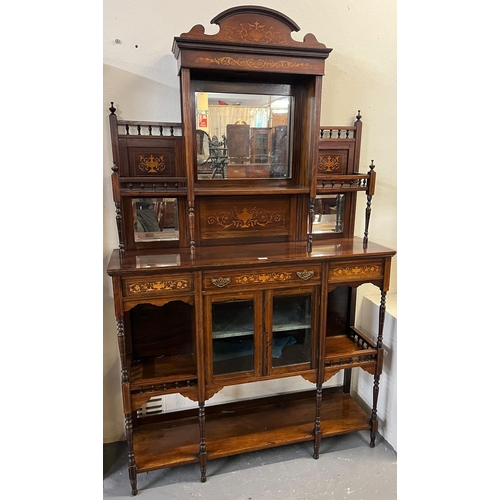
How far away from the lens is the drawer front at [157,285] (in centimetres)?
163

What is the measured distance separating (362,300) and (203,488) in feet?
4.47

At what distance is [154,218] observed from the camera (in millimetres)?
1912

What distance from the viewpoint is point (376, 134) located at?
2188mm

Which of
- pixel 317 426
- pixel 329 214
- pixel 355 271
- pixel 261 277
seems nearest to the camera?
pixel 261 277

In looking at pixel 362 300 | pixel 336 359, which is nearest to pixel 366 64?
pixel 362 300

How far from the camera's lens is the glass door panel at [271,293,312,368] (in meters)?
1.90

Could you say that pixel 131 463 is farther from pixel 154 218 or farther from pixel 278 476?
pixel 154 218

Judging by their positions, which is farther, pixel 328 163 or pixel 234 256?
pixel 328 163

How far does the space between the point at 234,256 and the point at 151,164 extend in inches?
24.3

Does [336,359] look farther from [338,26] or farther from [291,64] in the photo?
[338,26]

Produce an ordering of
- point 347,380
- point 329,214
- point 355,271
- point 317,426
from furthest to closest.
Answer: point 347,380 < point 329,214 < point 317,426 < point 355,271

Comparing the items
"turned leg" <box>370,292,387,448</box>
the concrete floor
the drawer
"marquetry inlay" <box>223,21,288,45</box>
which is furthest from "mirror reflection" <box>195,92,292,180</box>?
the concrete floor

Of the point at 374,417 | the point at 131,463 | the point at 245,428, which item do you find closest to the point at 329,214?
the point at 374,417

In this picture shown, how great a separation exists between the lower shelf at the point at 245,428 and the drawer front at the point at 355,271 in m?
0.87
